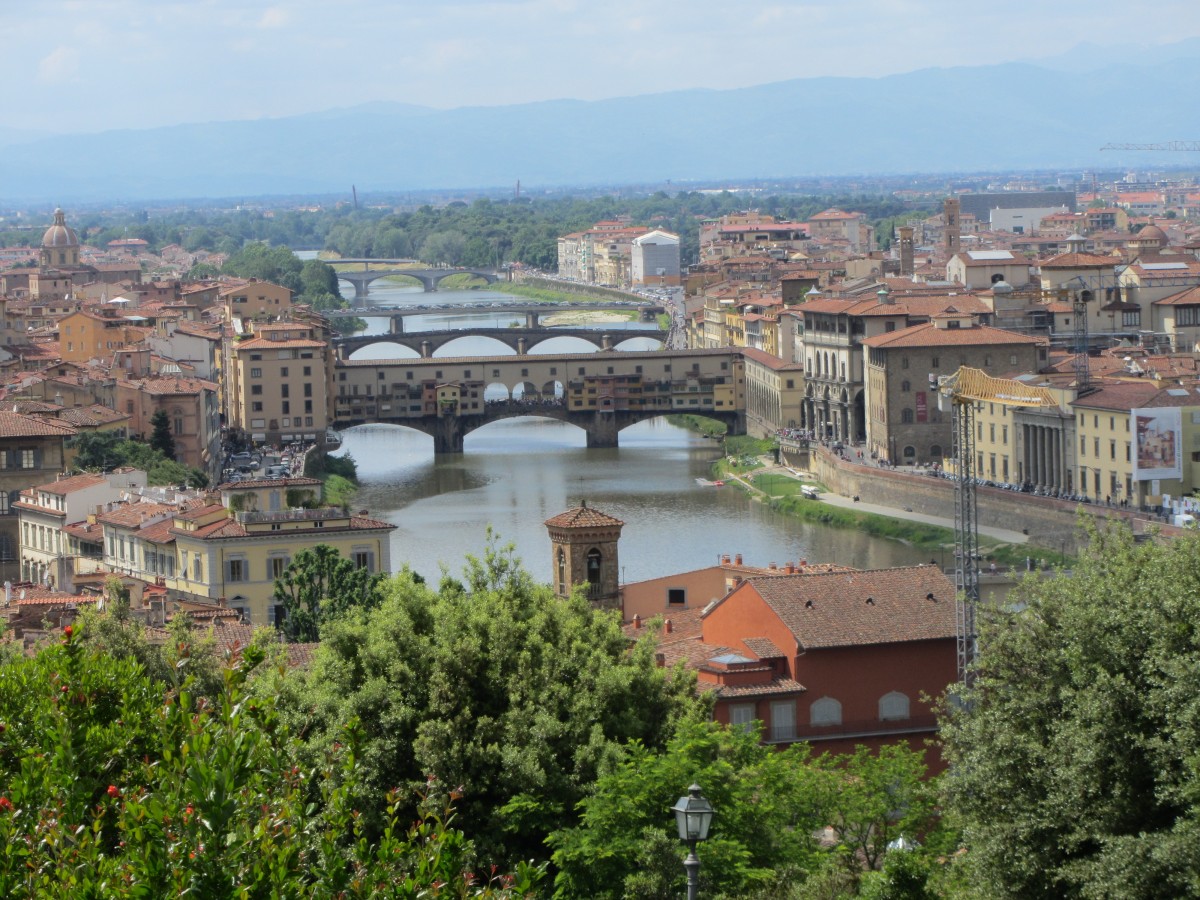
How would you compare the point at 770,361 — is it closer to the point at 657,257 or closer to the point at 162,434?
the point at 162,434

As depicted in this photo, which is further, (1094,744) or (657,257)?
(657,257)

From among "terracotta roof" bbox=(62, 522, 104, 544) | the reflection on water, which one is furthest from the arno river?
"terracotta roof" bbox=(62, 522, 104, 544)

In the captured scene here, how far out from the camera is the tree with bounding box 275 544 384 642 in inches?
899

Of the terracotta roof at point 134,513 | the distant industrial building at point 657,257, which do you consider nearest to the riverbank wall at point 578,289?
the distant industrial building at point 657,257

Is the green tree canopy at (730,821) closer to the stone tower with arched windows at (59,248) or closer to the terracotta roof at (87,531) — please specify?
the terracotta roof at (87,531)

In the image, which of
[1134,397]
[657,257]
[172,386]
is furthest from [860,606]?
[657,257]

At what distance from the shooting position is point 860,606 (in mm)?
19203

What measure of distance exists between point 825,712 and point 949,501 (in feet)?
78.3

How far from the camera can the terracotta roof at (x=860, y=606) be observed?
18734 mm

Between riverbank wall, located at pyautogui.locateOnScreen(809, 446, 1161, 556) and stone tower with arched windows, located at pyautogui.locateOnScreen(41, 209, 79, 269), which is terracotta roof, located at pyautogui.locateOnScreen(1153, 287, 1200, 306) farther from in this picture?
stone tower with arched windows, located at pyautogui.locateOnScreen(41, 209, 79, 269)

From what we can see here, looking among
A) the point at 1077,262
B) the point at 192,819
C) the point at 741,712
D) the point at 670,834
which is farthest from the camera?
the point at 1077,262

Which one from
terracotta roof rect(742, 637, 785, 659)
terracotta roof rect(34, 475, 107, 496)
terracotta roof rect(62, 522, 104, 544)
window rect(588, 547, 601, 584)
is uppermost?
window rect(588, 547, 601, 584)

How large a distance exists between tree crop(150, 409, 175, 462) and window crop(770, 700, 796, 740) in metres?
Result: 25.3

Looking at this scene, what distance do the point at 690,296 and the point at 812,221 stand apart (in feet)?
144
